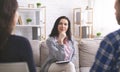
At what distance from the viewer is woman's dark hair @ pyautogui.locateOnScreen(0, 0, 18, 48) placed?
90cm

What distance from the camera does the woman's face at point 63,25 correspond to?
11.8ft

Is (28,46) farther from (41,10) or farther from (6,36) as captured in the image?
(41,10)

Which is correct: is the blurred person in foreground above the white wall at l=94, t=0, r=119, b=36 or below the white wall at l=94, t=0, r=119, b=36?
below

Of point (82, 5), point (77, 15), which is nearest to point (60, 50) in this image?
point (77, 15)

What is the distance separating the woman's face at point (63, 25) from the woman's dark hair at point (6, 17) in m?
2.69

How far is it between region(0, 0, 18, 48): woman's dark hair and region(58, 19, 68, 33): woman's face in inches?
106

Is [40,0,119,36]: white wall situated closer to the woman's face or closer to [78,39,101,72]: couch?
the woman's face

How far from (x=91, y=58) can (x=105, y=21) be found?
186 centimetres

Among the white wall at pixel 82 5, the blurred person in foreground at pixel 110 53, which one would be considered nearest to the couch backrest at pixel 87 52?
the white wall at pixel 82 5

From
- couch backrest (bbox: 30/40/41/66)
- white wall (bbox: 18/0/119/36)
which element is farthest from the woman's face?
white wall (bbox: 18/0/119/36)

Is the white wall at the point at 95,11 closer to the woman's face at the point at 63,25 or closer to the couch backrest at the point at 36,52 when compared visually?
the woman's face at the point at 63,25

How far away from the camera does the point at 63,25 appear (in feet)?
11.9

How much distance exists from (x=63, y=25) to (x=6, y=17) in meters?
2.73

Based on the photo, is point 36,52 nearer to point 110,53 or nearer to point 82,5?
point 82,5
